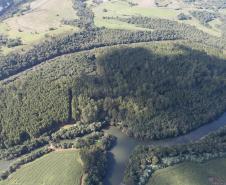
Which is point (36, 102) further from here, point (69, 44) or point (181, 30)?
point (181, 30)

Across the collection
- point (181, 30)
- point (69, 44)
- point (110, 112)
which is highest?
point (181, 30)

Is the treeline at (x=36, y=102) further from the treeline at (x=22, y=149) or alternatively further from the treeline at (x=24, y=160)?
the treeline at (x=24, y=160)

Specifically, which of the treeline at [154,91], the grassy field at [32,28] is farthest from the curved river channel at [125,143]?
the grassy field at [32,28]

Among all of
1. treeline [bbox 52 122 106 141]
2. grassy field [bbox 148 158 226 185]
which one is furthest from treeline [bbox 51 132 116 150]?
grassy field [bbox 148 158 226 185]

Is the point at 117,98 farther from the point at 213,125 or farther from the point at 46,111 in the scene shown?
the point at 213,125

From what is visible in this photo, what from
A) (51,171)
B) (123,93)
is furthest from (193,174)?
(123,93)

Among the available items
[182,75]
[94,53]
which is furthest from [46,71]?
[182,75]

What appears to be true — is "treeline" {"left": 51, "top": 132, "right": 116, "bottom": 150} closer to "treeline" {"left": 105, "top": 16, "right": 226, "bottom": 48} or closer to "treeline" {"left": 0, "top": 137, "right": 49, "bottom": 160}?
"treeline" {"left": 0, "top": 137, "right": 49, "bottom": 160}
